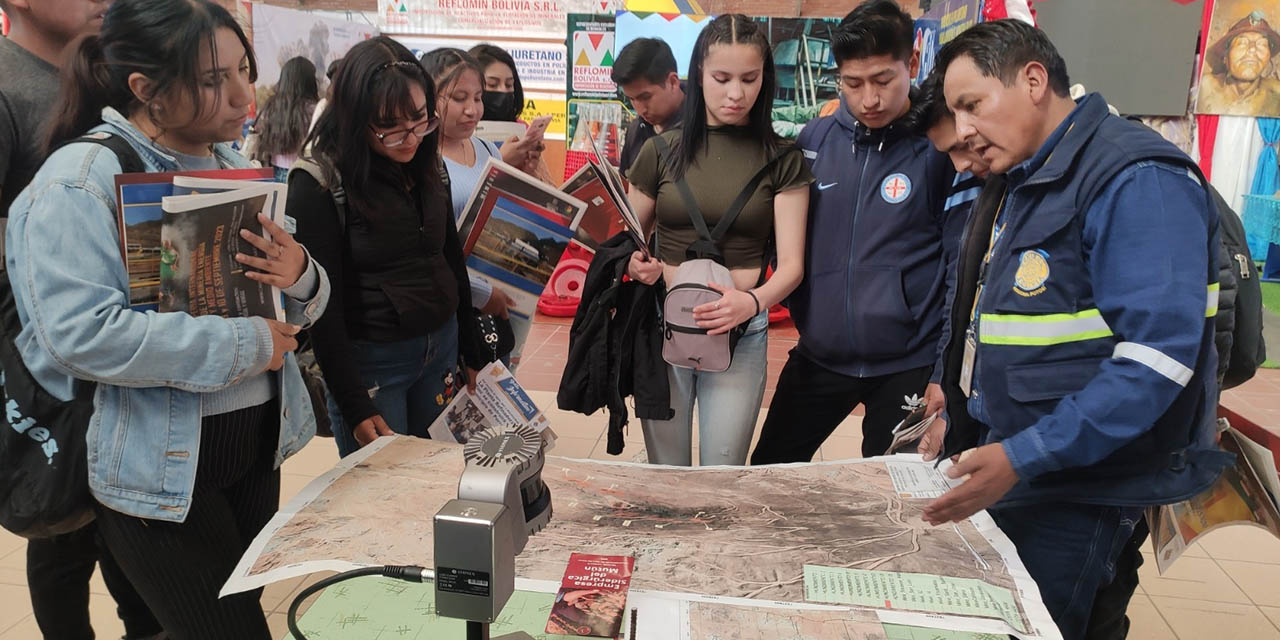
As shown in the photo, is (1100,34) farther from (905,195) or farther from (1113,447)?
(1113,447)

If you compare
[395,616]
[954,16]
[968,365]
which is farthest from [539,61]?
[395,616]

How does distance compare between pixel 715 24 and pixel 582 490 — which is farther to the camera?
pixel 715 24

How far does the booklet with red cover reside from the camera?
994mm

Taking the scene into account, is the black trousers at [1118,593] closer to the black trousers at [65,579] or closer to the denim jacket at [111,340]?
the denim jacket at [111,340]

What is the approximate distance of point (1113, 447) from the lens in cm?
109

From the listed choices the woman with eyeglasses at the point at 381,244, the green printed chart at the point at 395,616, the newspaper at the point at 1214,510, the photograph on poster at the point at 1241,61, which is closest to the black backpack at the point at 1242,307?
the newspaper at the point at 1214,510

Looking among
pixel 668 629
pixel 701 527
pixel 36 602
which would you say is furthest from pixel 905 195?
pixel 36 602

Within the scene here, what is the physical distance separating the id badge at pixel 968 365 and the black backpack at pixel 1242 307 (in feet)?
1.53

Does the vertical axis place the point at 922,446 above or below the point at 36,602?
above

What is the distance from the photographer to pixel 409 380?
1.80 meters

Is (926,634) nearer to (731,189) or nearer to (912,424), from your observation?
(912,424)

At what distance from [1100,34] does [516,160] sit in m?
5.05

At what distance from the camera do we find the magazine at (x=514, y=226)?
76.3 inches

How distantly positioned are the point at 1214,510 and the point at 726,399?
0.98m
